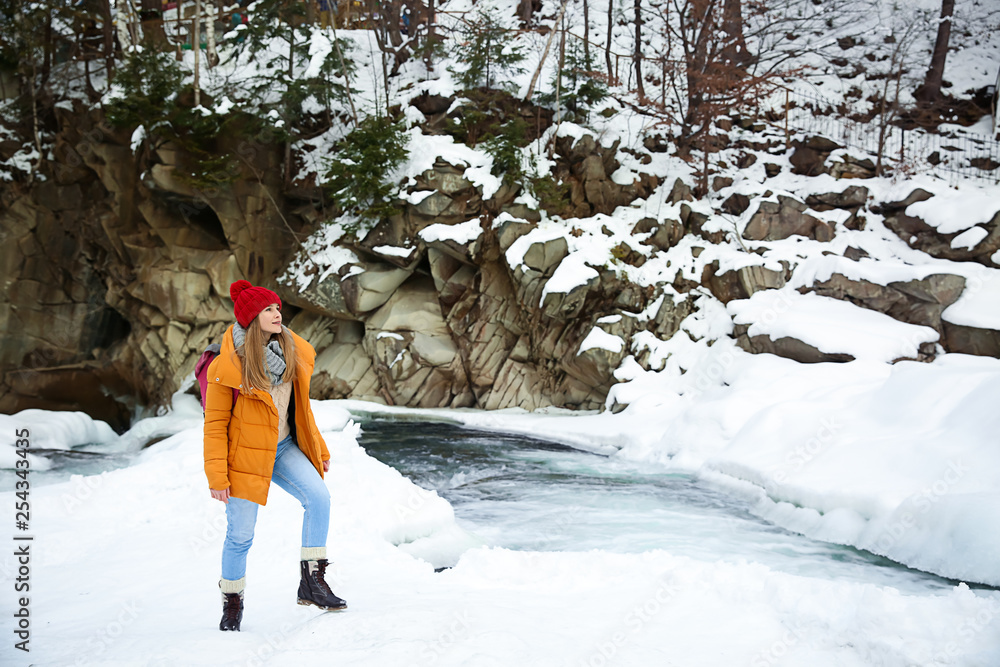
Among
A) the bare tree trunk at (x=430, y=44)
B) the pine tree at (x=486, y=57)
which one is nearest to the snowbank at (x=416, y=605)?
the pine tree at (x=486, y=57)

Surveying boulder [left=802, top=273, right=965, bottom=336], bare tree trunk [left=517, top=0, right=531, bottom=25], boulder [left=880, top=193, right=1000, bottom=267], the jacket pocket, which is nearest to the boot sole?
the jacket pocket

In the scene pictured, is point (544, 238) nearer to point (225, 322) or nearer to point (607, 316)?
point (607, 316)

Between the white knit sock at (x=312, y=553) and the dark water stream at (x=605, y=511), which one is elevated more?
the white knit sock at (x=312, y=553)

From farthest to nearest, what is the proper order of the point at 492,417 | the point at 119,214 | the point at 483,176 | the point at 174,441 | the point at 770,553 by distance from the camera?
the point at 119,214, the point at 483,176, the point at 492,417, the point at 174,441, the point at 770,553

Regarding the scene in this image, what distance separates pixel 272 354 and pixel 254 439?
0.44 metres

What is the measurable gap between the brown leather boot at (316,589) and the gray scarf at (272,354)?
39.7 inches

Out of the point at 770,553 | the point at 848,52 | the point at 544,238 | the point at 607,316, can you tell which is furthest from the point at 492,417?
the point at 848,52

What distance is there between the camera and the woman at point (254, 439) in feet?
9.75

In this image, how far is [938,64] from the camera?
1966 centimetres

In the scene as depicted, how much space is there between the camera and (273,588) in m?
3.67

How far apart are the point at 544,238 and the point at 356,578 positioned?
40.8 ft

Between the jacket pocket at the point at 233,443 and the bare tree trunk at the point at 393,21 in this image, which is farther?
the bare tree trunk at the point at 393,21

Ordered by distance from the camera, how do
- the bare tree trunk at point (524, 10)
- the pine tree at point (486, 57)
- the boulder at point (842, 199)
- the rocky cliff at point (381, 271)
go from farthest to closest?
the bare tree trunk at point (524, 10) → the pine tree at point (486, 57) → the boulder at point (842, 199) → the rocky cliff at point (381, 271)

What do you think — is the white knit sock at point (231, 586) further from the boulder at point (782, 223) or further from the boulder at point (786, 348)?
the boulder at point (782, 223)
